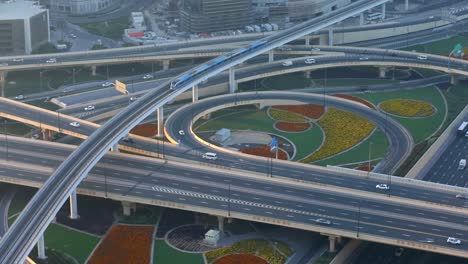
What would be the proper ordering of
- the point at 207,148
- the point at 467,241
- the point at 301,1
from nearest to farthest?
the point at 467,241 < the point at 207,148 < the point at 301,1

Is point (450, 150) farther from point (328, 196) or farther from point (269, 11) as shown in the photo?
point (269, 11)

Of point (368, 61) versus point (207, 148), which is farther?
point (368, 61)

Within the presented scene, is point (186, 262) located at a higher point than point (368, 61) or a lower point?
lower

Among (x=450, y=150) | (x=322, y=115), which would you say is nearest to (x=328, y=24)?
(x=322, y=115)

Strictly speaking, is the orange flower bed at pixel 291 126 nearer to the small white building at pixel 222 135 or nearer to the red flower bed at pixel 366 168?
the small white building at pixel 222 135

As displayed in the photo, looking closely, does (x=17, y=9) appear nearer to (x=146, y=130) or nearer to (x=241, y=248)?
(x=146, y=130)

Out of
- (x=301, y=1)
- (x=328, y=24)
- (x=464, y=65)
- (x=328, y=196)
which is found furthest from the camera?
(x=301, y=1)

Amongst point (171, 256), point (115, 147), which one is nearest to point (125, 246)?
point (171, 256)

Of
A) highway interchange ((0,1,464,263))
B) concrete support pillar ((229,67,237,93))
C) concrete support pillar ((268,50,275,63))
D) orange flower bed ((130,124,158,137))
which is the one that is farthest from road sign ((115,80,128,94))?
concrete support pillar ((268,50,275,63))
